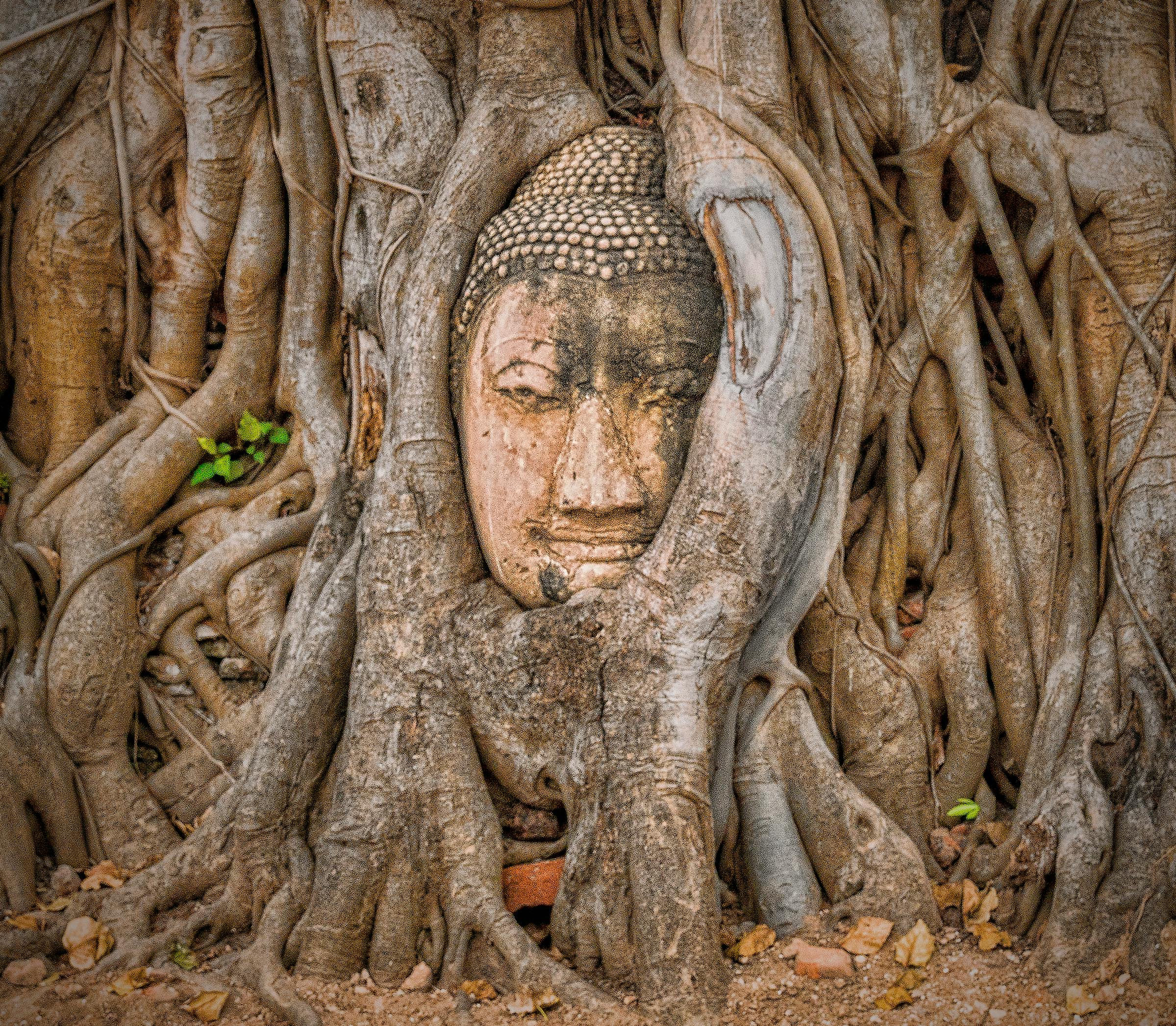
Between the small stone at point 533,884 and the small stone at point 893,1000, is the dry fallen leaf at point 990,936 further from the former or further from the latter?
the small stone at point 533,884

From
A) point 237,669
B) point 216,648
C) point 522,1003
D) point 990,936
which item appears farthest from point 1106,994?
point 216,648

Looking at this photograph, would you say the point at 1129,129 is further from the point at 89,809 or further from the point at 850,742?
the point at 89,809

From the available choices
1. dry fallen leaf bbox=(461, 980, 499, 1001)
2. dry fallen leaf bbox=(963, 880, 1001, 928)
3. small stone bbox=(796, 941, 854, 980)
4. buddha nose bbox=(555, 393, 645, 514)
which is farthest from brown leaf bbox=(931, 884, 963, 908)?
buddha nose bbox=(555, 393, 645, 514)

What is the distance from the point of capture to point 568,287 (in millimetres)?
3363

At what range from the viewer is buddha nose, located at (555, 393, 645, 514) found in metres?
3.30

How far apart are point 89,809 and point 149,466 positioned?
1.21m

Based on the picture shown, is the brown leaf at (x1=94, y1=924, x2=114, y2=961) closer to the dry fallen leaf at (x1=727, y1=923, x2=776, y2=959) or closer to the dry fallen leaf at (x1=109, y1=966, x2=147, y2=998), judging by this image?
the dry fallen leaf at (x1=109, y1=966, x2=147, y2=998)

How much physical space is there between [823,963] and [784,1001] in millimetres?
151

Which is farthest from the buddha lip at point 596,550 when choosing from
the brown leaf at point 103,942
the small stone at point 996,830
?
the brown leaf at point 103,942

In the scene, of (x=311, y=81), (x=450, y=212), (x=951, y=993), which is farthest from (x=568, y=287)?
(x=951, y=993)

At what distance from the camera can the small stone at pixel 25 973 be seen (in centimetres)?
318

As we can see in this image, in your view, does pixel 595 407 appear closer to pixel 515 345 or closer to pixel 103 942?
pixel 515 345

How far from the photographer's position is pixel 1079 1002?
2.76 meters

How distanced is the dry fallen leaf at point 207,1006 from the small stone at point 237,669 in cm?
133
